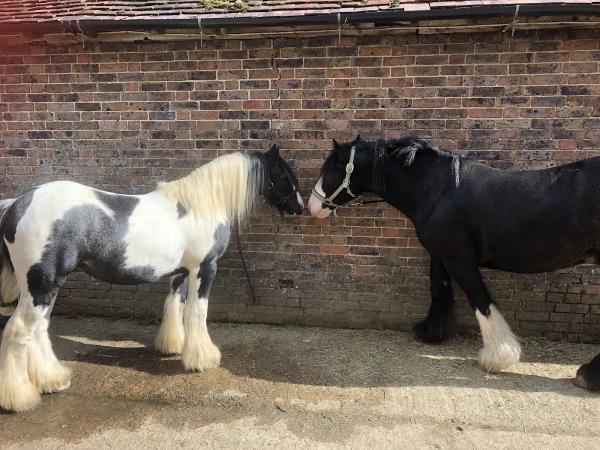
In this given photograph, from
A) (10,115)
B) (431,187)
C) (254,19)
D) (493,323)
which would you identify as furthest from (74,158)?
(493,323)

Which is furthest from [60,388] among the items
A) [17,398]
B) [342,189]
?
[342,189]

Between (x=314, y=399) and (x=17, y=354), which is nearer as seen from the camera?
(x=17, y=354)

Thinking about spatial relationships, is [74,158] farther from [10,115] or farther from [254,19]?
[254,19]

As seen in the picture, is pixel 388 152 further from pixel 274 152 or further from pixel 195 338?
pixel 195 338

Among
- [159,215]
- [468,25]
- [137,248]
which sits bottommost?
[137,248]

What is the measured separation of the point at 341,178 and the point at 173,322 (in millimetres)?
1934

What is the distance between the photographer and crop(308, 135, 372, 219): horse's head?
12.6 feet

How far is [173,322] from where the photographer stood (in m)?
3.87

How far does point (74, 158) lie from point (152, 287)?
5.05 feet

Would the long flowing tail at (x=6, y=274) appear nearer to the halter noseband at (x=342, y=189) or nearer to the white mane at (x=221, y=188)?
the white mane at (x=221, y=188)

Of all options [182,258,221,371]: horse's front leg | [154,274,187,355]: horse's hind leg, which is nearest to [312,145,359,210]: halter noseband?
[182,258,221,371]: horse's front leg

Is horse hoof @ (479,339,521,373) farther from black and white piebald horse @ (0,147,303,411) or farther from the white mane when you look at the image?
the white mane

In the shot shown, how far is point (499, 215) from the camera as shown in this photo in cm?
345

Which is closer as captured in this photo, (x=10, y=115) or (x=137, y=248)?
(x=137, y=248)
